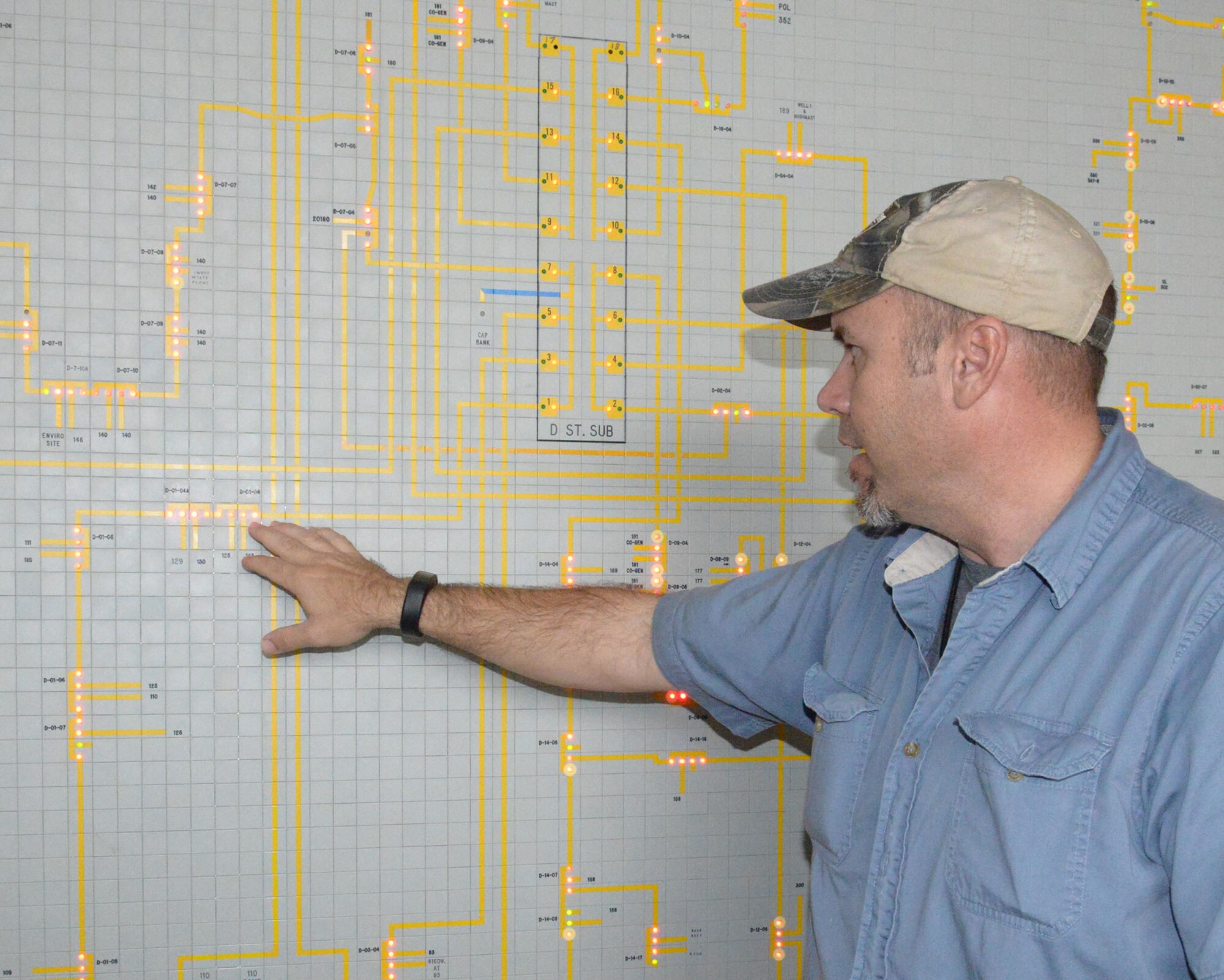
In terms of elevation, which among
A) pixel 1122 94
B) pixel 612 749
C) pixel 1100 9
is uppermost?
pixel 1100 9

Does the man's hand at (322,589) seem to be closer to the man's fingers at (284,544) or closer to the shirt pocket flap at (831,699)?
the man's fingers at (284,544)

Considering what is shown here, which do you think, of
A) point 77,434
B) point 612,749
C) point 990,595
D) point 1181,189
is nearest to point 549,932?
point 612,749

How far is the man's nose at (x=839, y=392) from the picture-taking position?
130cm

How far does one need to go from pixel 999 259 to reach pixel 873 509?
0.35 m

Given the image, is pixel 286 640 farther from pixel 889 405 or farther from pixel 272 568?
pixel 889 405

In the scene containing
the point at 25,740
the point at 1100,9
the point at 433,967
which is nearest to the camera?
the point at 25,740

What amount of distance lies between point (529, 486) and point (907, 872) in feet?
2.67

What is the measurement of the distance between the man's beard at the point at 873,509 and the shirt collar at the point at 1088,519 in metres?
0.20

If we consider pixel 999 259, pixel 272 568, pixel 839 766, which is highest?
pixel 999 259

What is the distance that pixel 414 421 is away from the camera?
1600 mm

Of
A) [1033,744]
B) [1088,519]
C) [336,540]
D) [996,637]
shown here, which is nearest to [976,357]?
[1088,519]

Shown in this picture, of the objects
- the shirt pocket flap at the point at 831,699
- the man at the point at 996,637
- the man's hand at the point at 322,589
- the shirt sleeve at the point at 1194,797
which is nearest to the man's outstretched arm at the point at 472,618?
the man's hand at the point at 322,589

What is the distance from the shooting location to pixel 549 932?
166 centimetres

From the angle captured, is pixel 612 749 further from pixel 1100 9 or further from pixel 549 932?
pixel 1100 9
